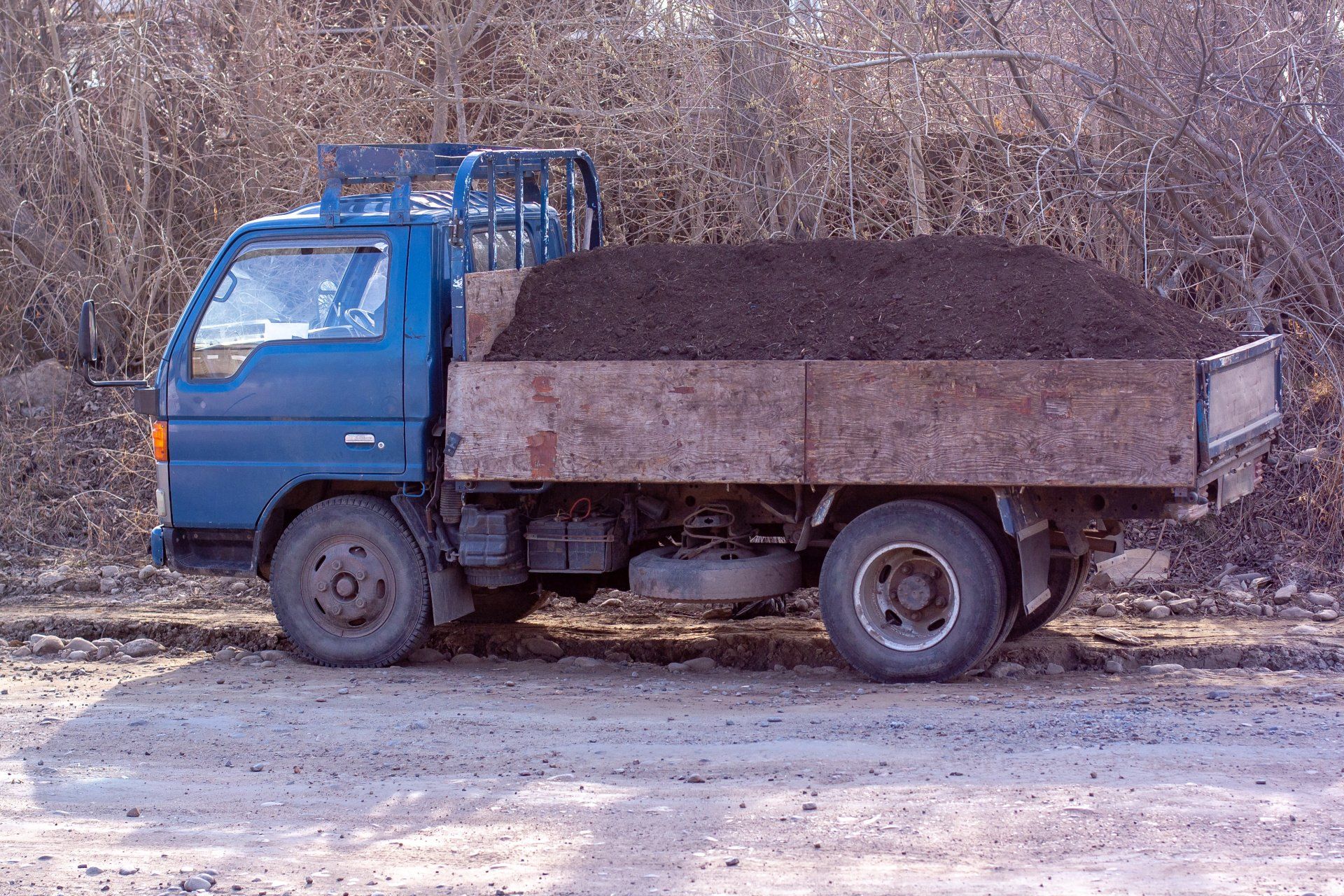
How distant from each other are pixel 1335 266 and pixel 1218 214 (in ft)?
2.95

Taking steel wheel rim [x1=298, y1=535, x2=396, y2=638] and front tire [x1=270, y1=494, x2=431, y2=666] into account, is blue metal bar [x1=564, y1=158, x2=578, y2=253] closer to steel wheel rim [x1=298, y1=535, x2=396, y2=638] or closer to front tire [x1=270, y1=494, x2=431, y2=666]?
front tire [x1=270, y1=494, x2=431, y2=666]

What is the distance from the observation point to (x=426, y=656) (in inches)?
314

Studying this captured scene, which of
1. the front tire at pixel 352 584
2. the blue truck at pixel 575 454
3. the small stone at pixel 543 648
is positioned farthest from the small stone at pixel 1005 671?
the front tire at pixel 352 584

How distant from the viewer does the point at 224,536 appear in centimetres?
755

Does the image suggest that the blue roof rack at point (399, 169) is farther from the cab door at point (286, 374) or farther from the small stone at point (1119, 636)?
the small stone at point (1119, 636)

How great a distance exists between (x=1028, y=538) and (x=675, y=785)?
94.1 inches

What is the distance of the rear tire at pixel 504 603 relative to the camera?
8344 millimetres

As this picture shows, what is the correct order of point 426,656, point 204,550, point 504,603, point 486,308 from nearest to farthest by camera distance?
point 486,308 → point 204,550 → point 426,656 → point 504,603

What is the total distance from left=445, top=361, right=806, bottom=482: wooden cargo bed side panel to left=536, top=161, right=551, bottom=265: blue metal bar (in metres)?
1.54

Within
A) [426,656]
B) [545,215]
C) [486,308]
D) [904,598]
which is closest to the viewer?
[904,598]

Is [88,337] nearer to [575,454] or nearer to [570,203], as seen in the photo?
[575,454]

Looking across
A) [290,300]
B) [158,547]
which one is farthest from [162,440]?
[290,300]

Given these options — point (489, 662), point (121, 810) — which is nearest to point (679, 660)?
point (489, 662)

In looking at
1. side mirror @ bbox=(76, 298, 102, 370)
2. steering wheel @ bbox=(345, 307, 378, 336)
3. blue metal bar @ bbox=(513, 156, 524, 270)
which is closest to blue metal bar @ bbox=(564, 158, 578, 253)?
blue metal bar @ bbox=(513, 156, 524, 270)
